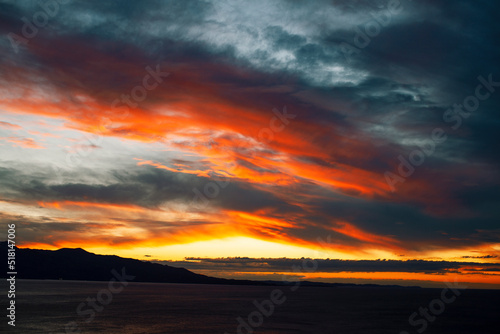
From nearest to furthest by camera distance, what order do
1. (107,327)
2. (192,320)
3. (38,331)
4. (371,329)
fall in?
(38,331) < (107,327) < (371,329) < (192,320)

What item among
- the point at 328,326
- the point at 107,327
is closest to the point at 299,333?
the point at 328,326

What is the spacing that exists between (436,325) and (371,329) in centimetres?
2114

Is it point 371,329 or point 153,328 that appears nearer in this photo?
point 153,328

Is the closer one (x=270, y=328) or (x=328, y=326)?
(x=270, y=328)

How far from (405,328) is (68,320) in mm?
62698

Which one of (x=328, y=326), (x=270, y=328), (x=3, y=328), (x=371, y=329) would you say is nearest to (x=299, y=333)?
(x=270, y=328)

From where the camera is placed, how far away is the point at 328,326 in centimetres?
→ 7106

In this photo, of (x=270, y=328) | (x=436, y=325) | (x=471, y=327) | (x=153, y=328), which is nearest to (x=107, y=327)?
(x=153, y=328)

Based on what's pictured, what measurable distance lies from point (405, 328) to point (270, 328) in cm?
2756

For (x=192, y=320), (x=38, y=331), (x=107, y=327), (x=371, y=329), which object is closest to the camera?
(x=38, y=331)

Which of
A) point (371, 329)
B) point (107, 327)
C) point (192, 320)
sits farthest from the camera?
point (192, 320)

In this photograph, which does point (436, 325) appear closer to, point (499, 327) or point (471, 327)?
point (471, 327)

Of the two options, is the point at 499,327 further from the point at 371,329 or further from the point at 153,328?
the point at 153,328

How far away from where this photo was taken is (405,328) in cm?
7394
